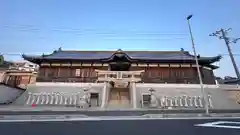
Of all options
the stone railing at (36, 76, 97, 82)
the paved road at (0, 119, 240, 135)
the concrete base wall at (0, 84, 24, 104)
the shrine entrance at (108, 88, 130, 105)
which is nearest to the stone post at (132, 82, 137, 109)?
the shrine entrance at (108, 88, 130, 105)

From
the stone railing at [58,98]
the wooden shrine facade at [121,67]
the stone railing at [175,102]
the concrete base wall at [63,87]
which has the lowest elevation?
the stone railing at [175,102]

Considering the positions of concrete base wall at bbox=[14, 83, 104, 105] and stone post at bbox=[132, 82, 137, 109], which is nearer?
stone post at bbox=[132, 82, 137, 109]

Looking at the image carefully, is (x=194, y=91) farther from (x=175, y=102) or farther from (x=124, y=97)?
(x=124, y=97)

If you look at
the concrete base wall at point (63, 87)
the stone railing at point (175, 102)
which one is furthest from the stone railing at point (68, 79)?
the stone railing at point (175, 102)

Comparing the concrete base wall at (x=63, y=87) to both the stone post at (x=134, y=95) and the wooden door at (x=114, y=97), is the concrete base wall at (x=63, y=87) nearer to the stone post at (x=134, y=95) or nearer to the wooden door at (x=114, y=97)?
the wooden door at (x=114, y=97)

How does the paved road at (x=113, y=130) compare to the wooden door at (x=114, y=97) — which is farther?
the wooden door at (x=114, y=97)

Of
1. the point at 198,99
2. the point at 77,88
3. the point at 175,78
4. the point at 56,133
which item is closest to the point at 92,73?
the point at 77,88

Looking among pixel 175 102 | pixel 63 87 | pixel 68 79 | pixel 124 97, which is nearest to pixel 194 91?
pixel 175 102

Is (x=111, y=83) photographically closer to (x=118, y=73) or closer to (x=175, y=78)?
(x=118, y=73)

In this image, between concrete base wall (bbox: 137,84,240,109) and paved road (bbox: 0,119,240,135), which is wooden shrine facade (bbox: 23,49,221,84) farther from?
paved road (bbox: 0,119,240,135)

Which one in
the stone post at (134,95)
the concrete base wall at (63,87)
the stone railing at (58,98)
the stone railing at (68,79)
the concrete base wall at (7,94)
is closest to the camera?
the stone post at (134,95)

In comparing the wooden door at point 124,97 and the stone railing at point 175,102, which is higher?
the wooden door at point 124,97

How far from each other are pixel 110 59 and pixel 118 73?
2518 millimetres

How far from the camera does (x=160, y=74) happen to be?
20500mm
